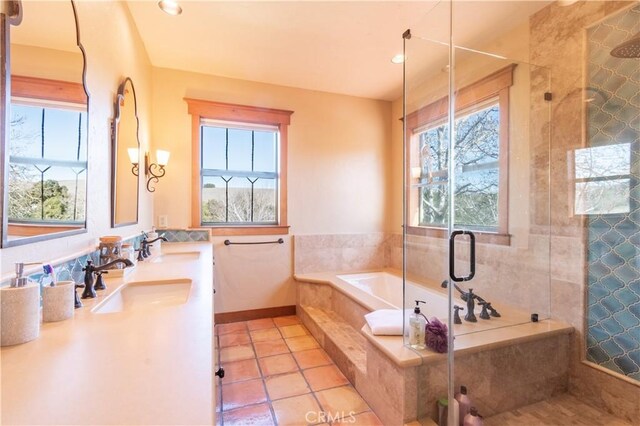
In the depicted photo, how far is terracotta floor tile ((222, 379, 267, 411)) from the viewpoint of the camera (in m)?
1.83

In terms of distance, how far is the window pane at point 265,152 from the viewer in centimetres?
334

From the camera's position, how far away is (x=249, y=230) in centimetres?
322

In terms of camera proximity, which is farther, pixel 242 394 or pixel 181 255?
pixel 181 255

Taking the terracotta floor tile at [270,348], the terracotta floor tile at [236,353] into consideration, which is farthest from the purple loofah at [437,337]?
the terracotta floor tile at [236,353]

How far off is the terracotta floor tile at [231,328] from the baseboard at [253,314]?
0.07 m

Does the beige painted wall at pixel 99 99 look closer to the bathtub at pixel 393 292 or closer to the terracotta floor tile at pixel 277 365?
the terracotta floor tile at pixel 277 365

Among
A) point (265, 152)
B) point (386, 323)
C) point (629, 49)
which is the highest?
point (629, 49)

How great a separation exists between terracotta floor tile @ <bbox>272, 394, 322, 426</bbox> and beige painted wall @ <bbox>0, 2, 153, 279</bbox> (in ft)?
4.61

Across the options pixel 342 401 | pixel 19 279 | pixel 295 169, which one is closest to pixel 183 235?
pixel 295 169

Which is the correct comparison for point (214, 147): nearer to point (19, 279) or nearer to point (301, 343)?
point (301, 343)

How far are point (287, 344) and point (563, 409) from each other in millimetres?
1958

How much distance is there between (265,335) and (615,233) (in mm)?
2733

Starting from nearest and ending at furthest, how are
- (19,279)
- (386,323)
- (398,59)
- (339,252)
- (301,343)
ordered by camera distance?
(19,279) → (386,323) → (301,343) → (398,59) → (339,252)

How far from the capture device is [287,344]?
2621 mm
